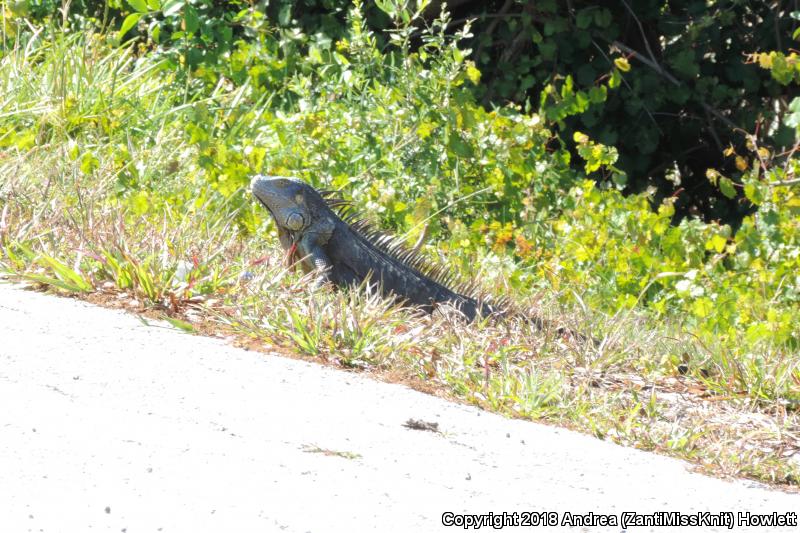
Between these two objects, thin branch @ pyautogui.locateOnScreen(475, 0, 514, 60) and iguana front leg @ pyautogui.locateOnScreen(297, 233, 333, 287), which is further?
thin branch @ pyautogui.locateOnScreen(475, 0, 514, 60)

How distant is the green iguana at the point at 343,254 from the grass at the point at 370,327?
216 millimetres

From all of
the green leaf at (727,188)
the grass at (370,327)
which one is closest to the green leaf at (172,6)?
the grass at (370,327)

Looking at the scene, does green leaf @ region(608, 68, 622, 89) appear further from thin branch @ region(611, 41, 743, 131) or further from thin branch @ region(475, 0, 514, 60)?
thin branch @ region(475, 0, 514, 60)

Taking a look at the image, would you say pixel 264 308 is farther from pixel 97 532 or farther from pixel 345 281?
pixel 97 532

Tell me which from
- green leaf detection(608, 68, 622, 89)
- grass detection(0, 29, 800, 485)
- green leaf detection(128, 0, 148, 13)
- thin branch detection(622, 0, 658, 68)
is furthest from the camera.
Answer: thin branch detection(622, 0, 658, 68)

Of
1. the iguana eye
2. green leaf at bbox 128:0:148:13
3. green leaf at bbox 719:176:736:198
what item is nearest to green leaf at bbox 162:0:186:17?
green leaf at bbox 128:0:148:13

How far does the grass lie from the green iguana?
22 centimetres

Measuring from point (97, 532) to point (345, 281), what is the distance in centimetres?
329

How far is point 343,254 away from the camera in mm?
6066

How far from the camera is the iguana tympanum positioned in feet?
19.6

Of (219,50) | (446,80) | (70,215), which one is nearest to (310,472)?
(70,215)

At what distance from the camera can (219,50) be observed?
9.49 m

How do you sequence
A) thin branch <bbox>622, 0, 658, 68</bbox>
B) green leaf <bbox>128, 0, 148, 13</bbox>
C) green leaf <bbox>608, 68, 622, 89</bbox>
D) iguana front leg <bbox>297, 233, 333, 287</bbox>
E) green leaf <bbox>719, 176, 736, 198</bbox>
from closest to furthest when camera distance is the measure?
iguana front leg <bbox>297, 233, 333, 287</bbox>, green leaf <bbox>719, 176, 736, 198</bbox>, green leaf <bbox>128, 0, 148, 13</bbox>, green leaf <bbox>608, 68, 622, 89</bbox>, thin branch <bbox>622, 0, 658, 68</bbox>

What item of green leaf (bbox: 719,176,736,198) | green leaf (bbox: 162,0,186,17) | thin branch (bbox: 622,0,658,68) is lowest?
green leaf (bbox: 719,176,736,198)
